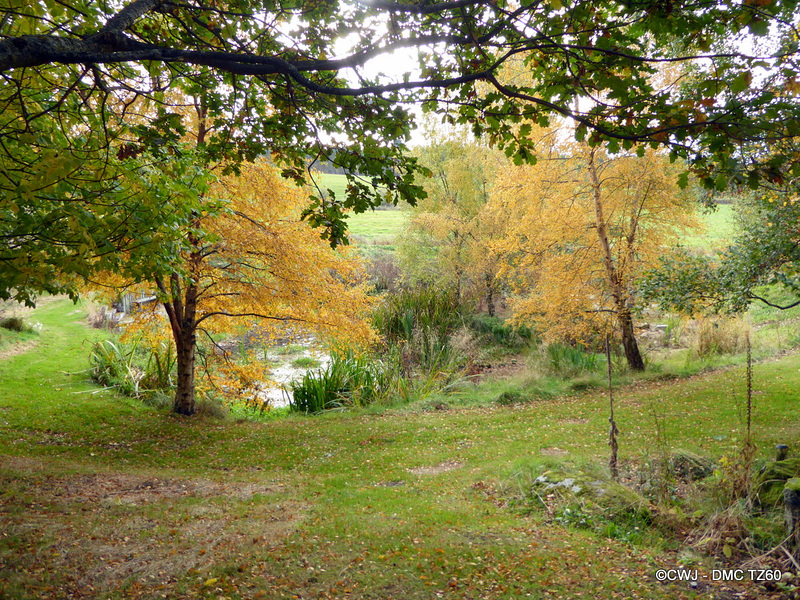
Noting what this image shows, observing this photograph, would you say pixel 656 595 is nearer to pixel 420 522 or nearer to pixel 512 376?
pixel 420 522

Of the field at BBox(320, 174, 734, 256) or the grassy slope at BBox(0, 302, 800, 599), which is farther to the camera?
the field at BBox(320, 174, 734, 256)

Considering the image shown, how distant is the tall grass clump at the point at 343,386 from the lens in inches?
462

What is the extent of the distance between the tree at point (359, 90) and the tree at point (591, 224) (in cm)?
763

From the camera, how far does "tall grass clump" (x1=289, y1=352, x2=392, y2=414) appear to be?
11742mm

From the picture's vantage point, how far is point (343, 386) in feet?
40.3

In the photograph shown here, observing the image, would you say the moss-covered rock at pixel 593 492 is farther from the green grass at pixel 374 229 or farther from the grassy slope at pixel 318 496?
the green grass at pixel 374 229

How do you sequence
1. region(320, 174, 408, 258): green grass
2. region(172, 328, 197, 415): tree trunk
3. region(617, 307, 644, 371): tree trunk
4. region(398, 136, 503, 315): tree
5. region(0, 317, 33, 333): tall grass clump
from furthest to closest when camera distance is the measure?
region(320, 174, 408, 258): green grass
region(398, 136, 503, 315): tree
region(0, 317, 33, 333): tall grass clump
region(617, 307, 644, 371): tree trunk
region(172, 328, 197, 415): tree trunk

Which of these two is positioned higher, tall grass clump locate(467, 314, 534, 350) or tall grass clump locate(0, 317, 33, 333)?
tall grass clump locate(0, 317, 33, 333)

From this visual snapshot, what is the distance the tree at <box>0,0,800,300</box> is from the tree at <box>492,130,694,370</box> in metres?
7.63

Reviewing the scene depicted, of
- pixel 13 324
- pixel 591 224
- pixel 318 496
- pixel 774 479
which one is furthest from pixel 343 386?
pixel 13 324

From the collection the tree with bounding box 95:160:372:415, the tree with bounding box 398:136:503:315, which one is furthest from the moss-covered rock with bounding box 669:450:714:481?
the tree with bounding box 398:136:503:315

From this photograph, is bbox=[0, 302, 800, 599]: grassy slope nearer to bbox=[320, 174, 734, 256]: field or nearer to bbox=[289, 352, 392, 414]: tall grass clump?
bbox=[289, 352, 392, 414]: tall grass clump

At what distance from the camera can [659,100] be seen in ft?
10.6

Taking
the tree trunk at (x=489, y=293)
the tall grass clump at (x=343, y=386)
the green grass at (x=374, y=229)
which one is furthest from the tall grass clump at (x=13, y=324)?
the tree trunk at (x=489, y=293)
